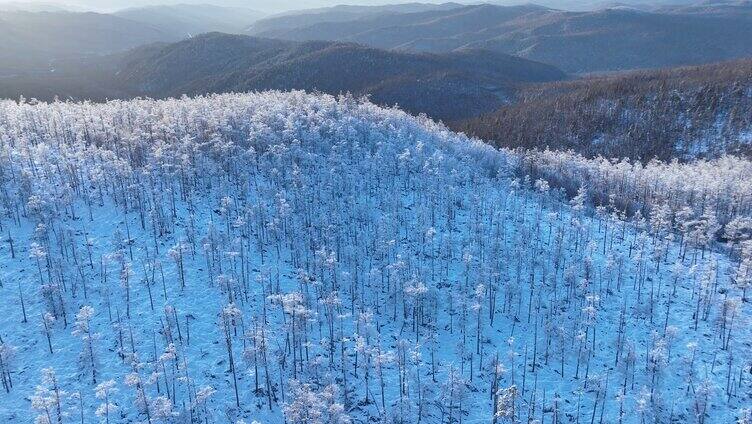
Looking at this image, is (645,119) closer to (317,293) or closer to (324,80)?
(317,293)

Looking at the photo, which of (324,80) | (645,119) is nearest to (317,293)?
(645,119)

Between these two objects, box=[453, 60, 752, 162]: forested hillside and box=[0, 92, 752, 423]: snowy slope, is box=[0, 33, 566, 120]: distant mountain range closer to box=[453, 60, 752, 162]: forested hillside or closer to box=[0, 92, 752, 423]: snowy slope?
box=[453, 60, 752, 162]: forested hillside

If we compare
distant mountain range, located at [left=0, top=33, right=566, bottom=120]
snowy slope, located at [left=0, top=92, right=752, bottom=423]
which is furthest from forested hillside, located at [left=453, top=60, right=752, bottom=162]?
snowy slope, located at [left=0, top=92, right=752, bottom=423]

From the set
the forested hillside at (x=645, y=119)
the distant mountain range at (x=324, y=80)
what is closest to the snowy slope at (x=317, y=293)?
the forested hillside at (x=645, y=119)

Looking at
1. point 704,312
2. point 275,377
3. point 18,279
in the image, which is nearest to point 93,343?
point 18,279

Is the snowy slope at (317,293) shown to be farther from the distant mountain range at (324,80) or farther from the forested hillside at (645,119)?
the distant mountain range at (324,80)

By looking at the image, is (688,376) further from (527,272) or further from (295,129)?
(295,129)
